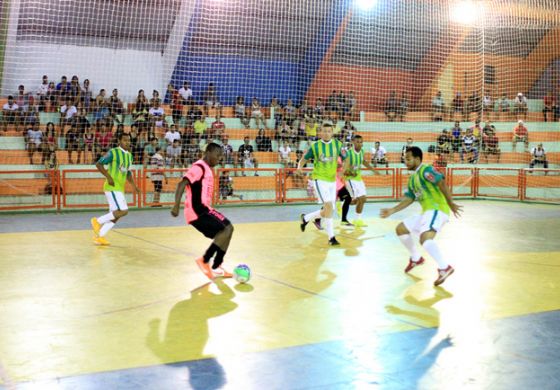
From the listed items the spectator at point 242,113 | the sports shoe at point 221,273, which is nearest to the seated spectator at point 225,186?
the spectator at point 242,113

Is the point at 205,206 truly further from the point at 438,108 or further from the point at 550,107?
the point at 550,107

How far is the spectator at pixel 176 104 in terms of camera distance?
74.7ft

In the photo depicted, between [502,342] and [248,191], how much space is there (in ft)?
52.9

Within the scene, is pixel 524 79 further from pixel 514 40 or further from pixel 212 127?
pixel 212 127

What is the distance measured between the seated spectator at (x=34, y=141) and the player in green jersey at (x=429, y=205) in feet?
50.1

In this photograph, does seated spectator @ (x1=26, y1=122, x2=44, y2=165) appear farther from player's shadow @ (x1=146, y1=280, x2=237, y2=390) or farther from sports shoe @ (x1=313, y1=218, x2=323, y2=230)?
player's shadow @ (x1=146, y1=280, x2=237, y2=390)

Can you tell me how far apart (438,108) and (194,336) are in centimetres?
2441

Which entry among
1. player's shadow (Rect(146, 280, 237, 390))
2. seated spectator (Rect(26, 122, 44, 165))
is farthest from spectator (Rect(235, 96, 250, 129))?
player's shadow (Rect(146, 280, 237, 390))

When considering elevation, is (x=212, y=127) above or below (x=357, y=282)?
above

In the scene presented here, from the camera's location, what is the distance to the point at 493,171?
2388 cm

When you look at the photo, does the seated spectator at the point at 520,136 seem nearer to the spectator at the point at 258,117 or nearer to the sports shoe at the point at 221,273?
the spectator at the point at 258,117

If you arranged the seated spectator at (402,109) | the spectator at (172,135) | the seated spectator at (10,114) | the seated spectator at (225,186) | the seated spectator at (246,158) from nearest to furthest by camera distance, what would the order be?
1. the seated spectator at (225,186)
2. the seated spectator at (10,114)
3. the spectator at (172,135)
4. the seated spectator at (246,158)
5. the seated spectator at (402,109)

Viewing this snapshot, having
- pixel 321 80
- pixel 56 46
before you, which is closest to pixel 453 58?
pixel 321 80

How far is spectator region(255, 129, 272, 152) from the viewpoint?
23.6 meters
